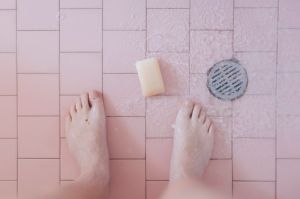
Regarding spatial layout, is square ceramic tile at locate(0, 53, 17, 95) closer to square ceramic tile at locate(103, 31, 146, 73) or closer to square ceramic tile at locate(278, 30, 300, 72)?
square ceramic tile at locate(103, 31, 146, 73)

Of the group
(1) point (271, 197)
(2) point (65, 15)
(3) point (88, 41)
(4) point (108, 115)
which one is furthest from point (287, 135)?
(2) point (65, 15)

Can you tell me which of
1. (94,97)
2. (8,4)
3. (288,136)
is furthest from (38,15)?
(288,136)

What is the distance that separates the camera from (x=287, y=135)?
1.32 m

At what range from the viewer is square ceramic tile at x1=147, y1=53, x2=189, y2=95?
1.32 metres

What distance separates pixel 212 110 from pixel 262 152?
21cm

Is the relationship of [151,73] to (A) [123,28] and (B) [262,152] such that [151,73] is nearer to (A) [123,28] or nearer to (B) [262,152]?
(A) [123,28]

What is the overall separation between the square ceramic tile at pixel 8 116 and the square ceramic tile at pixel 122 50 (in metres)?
0.32

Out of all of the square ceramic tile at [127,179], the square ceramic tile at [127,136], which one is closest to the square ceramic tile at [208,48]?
the square ceramic tile at [127,136]

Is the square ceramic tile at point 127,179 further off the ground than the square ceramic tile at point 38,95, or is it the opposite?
the square ceramic tile at point 38,95

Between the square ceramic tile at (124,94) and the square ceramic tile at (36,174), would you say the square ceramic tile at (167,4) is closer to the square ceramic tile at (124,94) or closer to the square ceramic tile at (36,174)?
the square ceramic tile at (124,94)

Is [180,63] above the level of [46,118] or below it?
above

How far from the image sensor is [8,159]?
1.36 meters

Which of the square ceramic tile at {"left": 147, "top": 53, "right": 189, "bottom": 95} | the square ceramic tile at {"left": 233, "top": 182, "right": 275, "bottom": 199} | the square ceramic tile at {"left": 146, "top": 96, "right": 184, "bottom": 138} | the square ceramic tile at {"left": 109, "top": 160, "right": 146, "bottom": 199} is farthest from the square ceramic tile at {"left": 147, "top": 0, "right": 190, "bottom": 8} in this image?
the square ceramic tile at {"left": 233, "top": 182, "right": 275, "bottom": 199}

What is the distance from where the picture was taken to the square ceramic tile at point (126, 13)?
131 cm
